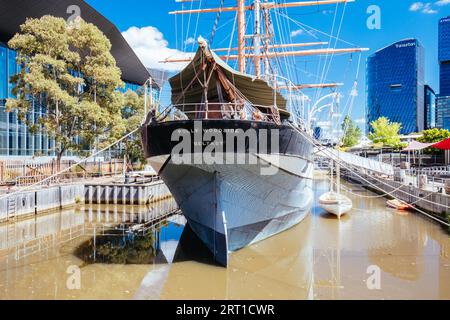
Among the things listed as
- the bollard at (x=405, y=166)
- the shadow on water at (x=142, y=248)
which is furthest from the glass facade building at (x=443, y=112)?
the shadow on water at (x=142, y=248)

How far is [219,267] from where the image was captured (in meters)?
8.12

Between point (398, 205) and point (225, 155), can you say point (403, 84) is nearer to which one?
point (398, 205)

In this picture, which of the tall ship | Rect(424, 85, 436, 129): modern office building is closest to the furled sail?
the tall ship

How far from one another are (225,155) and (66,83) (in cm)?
1491

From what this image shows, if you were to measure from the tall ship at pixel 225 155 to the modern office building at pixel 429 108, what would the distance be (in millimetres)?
121458

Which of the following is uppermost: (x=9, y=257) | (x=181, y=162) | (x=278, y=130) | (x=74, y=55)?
(x=74, y=55)

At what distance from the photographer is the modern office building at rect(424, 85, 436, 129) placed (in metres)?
109

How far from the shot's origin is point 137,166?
104 ft

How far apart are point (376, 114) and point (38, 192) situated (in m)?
114

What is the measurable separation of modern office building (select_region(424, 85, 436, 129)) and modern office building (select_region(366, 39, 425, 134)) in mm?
3304

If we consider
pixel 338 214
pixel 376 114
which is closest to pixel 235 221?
pixel 338 214

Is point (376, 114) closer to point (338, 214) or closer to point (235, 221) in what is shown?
point (338, 214)

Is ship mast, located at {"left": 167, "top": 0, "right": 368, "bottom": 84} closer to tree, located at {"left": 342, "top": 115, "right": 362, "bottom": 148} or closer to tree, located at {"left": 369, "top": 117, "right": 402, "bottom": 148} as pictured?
tree, located at {"left": 369, "top": 117, "right": 402, "bottom": 148}

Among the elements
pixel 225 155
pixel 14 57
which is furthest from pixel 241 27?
pixel 14 57
